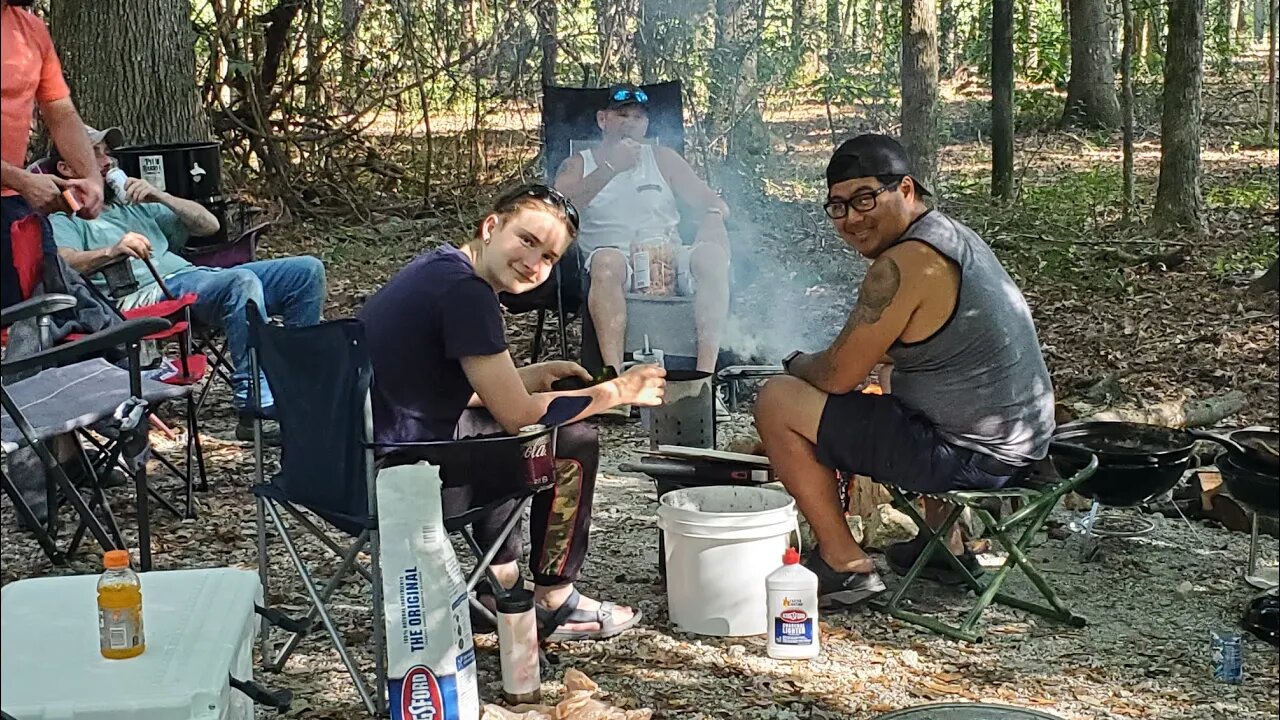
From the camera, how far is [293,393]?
273cm

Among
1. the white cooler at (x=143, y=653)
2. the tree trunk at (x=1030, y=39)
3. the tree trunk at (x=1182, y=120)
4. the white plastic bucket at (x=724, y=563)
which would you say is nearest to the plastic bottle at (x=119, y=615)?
the white cooler at (x=143, y=653)

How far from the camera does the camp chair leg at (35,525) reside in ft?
10.6

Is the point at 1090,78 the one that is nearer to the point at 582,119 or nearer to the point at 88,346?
the point at 582,119

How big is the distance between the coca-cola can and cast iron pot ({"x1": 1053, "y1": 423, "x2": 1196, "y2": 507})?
1317mm

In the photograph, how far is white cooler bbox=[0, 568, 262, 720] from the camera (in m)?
2.14

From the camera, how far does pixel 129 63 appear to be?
6070mm

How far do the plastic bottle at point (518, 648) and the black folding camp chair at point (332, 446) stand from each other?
94 mm

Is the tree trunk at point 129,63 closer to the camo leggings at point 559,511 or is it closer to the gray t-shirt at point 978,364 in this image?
the camo leggings at point 559,511

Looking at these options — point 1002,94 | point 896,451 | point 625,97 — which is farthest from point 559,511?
point 1002,94

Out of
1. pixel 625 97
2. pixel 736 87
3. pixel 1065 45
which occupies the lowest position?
pixel 625 97

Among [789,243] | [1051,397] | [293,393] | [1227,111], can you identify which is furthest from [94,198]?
[1227,111]

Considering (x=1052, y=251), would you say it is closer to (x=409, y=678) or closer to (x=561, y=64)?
(x=561, y=64)

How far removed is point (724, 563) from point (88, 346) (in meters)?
1.41

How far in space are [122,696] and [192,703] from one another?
0.35ft
